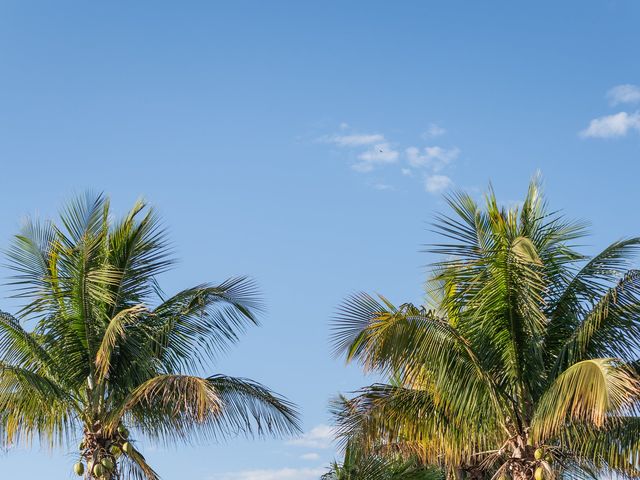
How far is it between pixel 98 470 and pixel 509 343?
23.0 feet

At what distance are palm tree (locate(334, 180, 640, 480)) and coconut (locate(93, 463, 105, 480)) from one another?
4115 millimetres

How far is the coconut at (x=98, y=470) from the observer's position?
16078 millimetres

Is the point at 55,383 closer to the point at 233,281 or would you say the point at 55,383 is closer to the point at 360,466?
the point at 233,281

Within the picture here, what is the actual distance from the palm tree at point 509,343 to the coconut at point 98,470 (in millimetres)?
4115

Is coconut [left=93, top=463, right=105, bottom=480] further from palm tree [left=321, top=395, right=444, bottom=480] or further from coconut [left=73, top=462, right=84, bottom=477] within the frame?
palm tree [left=321, top=395, right=444, bottom=480]

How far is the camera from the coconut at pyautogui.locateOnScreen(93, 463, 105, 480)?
52.7 feet

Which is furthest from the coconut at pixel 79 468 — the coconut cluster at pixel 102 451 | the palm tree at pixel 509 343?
the palm tree at pixel 509 343

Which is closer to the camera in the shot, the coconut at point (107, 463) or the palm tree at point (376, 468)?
the coconut at point (107, 463)

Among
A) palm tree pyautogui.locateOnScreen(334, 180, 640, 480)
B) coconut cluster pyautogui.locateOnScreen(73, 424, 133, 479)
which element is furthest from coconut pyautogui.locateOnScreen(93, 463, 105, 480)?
palm tree pyautogui.locateOnScreen(334, 180, 640, 480)

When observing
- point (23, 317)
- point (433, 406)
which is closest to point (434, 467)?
point (433, 406)

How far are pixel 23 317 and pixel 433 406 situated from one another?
733 cm

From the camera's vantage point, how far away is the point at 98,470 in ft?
52.7

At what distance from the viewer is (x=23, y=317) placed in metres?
17.3

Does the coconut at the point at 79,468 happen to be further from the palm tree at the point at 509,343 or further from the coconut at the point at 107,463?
the palm tree at the point at 509,343
